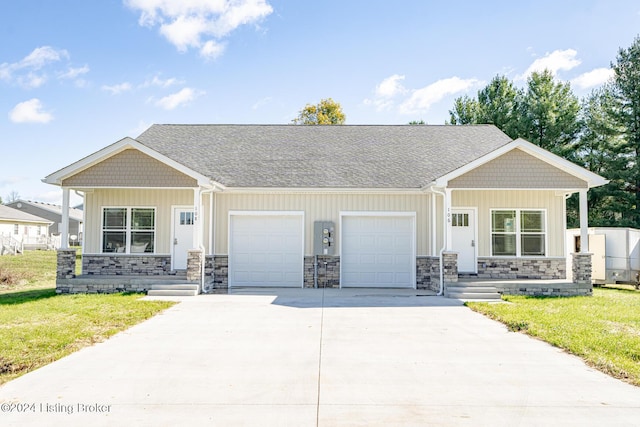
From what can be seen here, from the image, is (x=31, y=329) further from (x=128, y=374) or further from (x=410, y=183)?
(x=410, y=183)

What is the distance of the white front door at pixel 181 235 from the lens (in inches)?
542

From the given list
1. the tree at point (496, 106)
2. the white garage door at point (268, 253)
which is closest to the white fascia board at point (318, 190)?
the white garage door at point (268, 253)

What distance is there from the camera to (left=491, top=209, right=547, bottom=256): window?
13719mm

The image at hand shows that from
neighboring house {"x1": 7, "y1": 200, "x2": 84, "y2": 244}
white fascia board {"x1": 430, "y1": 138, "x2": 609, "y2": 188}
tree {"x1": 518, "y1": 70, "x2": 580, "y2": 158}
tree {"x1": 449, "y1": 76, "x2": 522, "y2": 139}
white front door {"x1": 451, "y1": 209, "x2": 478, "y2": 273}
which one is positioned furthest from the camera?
neighboring house {"x1": 7, "y1": 200, "x2": 84, "y2": 244}

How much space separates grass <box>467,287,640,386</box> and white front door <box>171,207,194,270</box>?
8.36 meters

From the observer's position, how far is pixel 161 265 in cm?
1377

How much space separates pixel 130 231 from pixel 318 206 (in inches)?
231

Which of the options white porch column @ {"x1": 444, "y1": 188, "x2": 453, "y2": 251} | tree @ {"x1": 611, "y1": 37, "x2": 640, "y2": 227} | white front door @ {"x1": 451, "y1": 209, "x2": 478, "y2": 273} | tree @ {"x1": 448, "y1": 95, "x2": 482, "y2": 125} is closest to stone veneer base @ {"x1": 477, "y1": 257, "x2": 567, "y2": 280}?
white front door @ {"x1": 451, "y1": 209, "x2": 478, "y2": 273}

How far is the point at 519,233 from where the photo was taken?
13758 millimetres

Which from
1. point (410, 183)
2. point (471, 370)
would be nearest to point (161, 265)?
point (410, 183)

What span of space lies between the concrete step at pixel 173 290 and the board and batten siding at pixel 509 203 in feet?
26.4

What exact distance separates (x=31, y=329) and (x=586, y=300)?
39.9 feet

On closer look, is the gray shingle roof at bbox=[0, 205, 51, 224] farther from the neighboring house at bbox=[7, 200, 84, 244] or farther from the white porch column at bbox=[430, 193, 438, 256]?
the white porch column at bbox=[430, 193, 438, 256]

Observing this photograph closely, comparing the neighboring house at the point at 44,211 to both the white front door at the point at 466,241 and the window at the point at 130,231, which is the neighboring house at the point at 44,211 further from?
the white front door at the point at 466,241
